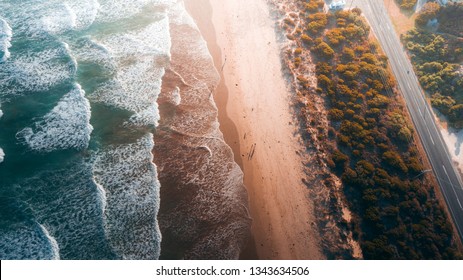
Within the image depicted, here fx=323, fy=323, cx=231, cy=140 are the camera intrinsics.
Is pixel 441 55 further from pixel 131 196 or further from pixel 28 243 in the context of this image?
pixel 28 243

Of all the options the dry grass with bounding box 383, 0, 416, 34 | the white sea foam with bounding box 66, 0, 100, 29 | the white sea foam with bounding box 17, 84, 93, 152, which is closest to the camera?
the white sea foam with bounding box 17, 84, 93, 152


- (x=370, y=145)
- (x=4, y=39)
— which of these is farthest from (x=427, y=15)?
(x=4, y=39)

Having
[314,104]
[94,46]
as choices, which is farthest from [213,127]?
[94,46]

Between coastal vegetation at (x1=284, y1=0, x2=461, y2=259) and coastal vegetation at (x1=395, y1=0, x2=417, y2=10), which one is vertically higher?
coastal vegetation at (x1=395, y1=0, x2=417, y2=10)

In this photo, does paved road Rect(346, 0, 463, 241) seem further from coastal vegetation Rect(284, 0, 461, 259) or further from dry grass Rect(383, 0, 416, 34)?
coastal vegetation Rect(284, 0, 461, 259)

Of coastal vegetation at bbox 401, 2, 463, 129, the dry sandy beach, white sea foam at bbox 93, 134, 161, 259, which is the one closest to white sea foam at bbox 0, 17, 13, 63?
white sea foam at bbox 93, 134, 161, 259

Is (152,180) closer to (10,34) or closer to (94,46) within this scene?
(94,46)
